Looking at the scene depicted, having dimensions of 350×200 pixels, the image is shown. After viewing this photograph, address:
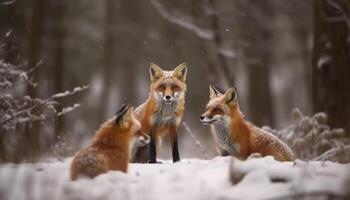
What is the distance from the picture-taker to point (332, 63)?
1265cm

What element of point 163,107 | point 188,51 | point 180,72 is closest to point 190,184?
point 163,107

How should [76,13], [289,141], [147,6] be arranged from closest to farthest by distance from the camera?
[289,141] < [76,13] < [147,6]

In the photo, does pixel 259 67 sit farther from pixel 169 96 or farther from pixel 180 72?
pixel 169 96

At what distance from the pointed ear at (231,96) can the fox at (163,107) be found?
2.43 feet

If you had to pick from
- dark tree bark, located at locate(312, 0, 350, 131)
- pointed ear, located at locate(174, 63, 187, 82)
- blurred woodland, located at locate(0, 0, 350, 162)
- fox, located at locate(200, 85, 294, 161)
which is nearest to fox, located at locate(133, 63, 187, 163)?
pointed ear, located at locate(174, 63, 187, 82)

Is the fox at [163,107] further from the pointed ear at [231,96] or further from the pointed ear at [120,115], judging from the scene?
the pointed ear at [120,115]

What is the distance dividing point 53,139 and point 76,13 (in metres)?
19.1

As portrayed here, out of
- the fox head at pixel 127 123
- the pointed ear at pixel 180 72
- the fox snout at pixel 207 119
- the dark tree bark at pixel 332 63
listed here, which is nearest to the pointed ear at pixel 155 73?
the pointed ear at pixel 180 72

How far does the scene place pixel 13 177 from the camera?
7.06 meters

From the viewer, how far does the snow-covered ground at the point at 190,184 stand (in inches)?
250

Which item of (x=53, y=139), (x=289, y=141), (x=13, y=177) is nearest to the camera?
(x=13, y=177)

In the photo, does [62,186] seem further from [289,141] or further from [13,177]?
[289,141]

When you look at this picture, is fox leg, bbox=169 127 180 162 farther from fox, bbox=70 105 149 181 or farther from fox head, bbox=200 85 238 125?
fox, bbox=70 105 149 181

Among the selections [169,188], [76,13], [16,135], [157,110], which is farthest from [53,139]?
[76,13]
